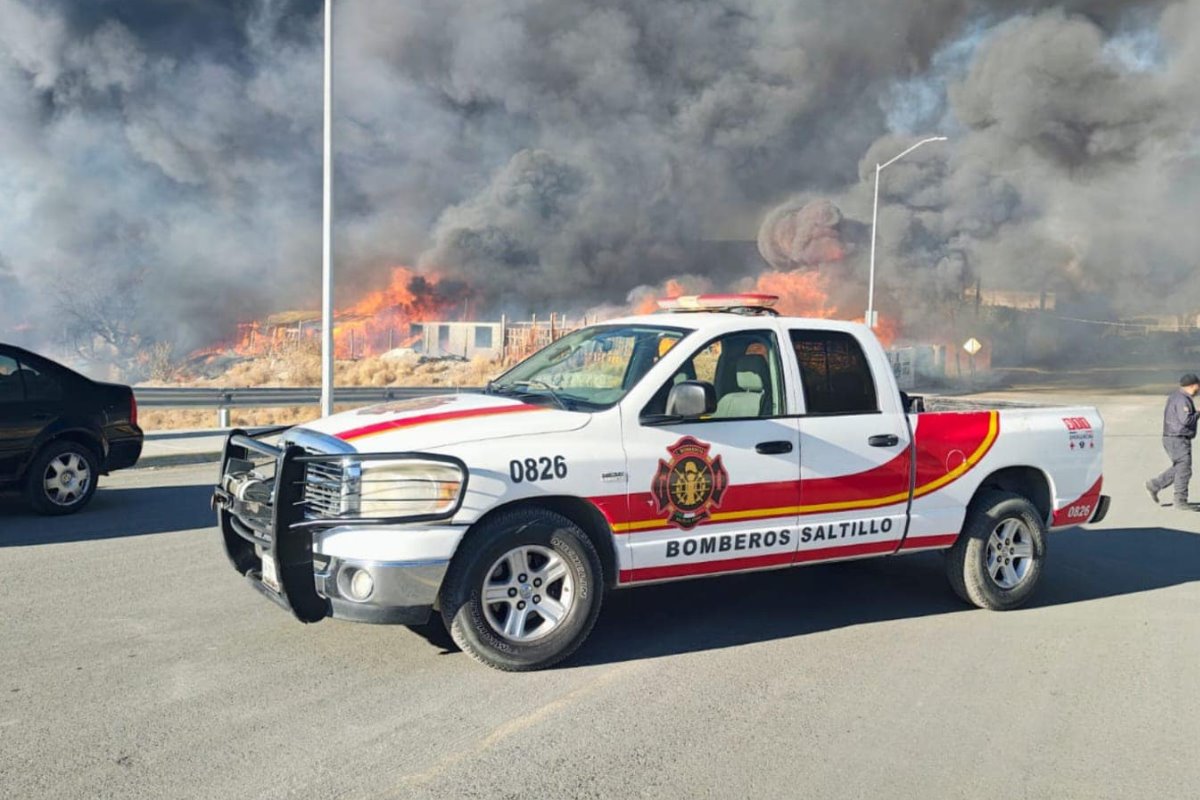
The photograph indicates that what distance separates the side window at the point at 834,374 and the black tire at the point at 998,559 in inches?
40.2

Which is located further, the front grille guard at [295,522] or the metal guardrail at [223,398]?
the metal guardrail at [223,398]

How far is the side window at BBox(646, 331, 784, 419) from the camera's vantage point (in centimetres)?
525

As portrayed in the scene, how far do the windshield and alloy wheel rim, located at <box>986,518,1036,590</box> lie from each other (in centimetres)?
235

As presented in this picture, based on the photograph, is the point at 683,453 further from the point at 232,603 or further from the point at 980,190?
the point at 980,190

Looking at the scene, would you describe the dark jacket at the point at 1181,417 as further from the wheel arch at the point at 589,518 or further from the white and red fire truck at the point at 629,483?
the wheel arch at the point at 589,518

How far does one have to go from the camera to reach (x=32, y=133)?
174 feet

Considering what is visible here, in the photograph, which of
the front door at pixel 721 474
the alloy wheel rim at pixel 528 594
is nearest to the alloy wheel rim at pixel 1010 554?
the front door at pixel 721 474

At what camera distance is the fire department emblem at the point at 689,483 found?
4867mm

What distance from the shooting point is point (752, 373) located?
5.38 m

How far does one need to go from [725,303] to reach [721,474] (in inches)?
54.6

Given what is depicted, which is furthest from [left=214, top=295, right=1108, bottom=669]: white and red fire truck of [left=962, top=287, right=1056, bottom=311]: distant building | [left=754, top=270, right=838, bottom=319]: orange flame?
[left=962, top=287, right=1056, bottom=311]: distant building

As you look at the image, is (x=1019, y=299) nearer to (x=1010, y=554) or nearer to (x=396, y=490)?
(x=1010, y=554)

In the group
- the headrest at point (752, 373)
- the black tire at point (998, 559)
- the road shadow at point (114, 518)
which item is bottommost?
the road shadow at point (114, 518)

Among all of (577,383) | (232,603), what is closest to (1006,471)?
(577,383)
